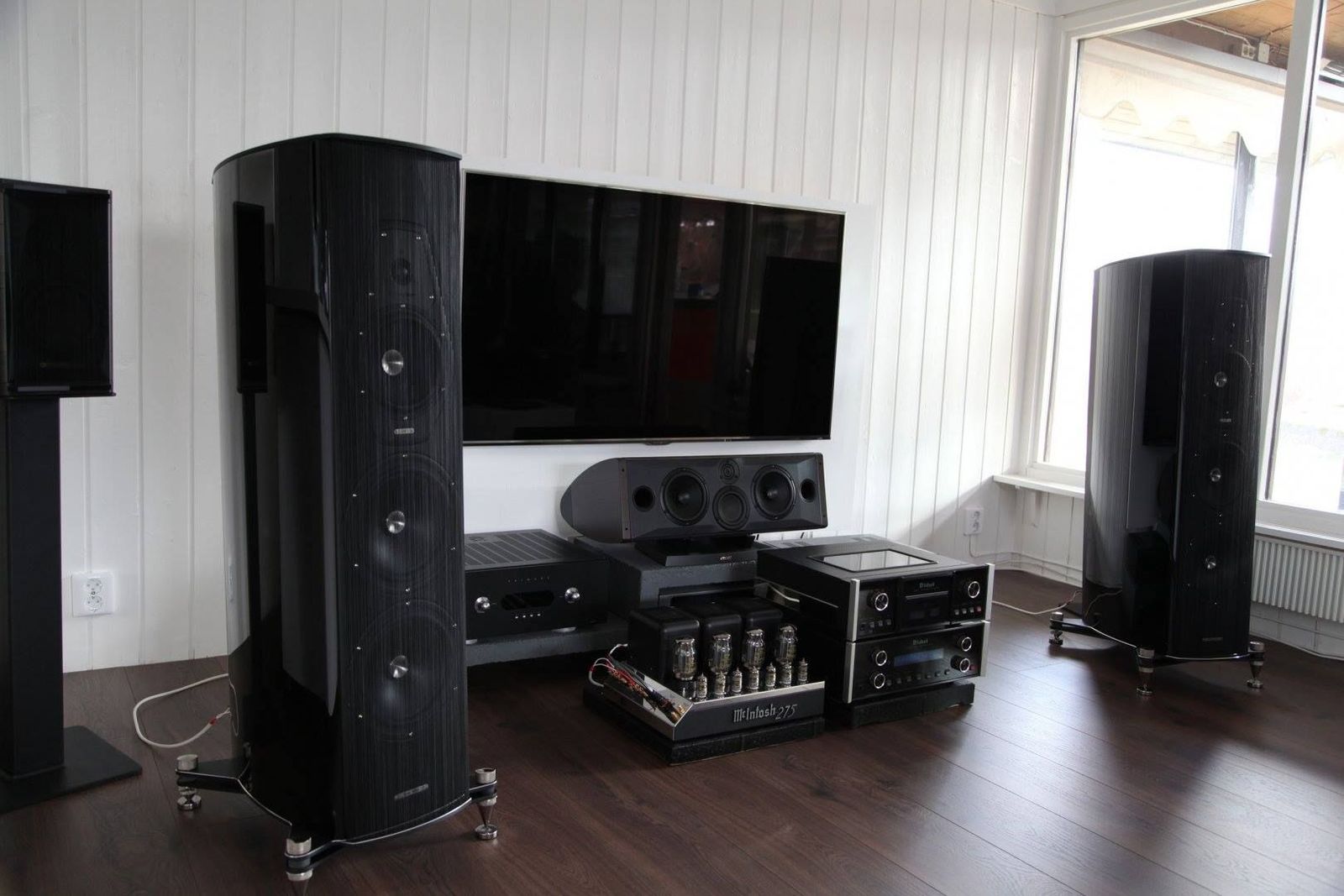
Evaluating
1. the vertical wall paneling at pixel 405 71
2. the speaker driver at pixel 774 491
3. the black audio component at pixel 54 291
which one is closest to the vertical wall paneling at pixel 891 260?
the speaker driver at pixel 774 491

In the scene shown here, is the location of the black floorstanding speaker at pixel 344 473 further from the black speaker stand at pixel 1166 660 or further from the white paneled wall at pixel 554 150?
the black speaker stand at pixel 1166 660

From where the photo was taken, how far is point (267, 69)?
260 centimetres

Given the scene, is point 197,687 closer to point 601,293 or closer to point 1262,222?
point 601,293

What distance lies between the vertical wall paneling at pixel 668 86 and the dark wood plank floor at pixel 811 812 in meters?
1.63

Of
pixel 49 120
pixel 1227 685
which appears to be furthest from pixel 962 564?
pixel 49 120

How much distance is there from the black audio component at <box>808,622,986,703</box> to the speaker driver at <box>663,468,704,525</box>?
48 centimetres

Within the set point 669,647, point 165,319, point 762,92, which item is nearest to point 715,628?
point 669,647

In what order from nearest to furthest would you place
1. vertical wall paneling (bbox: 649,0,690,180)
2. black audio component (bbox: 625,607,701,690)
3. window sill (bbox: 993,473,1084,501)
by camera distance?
black audio component (bbox: 625,607,701,690) < vertical wall paneling (bbox: 649,0,690,180) < window sill (bbox: 993,473,1084,501)

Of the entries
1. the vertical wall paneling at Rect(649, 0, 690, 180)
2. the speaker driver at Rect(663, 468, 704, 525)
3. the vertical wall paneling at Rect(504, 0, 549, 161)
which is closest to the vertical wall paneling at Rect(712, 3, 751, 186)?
the vertical wall paneling at Rect(649, 0, 690, 180)

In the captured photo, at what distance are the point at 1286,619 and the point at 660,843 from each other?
2551 millimetres

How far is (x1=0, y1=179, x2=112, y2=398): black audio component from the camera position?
5.97ft

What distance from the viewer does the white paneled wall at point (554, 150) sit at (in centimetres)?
248

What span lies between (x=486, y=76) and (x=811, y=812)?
6.98 feet

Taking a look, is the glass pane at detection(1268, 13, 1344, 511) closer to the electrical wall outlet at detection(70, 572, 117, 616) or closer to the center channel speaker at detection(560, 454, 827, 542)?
the center channel speaker at detection(560, 454, 827, 542)
